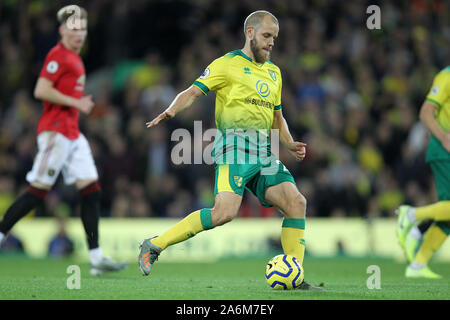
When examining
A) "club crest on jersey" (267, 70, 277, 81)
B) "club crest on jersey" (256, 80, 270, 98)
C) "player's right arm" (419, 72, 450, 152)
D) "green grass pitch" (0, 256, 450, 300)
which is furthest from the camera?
"player's right arm" (419, 72, 450, 152)

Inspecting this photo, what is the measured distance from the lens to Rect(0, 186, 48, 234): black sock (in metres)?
8.54

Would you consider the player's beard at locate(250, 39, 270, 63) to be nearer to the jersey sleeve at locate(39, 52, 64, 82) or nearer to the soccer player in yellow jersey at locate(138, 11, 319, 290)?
the soccer player in yellow jersey at locate(138, 11, 319, 290)

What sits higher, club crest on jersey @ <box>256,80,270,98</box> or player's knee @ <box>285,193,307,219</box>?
club crest on jersey @ <box>256,80,270,98</box>

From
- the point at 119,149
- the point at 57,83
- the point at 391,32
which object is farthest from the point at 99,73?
the point at 57,83

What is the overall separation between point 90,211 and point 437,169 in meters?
3.95

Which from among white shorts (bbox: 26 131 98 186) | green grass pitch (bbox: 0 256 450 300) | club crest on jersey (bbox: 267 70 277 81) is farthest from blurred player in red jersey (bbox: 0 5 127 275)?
club crest on jersey (bbox: 267 70 277 81)

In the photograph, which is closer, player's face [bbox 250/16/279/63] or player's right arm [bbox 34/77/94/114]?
player's face [bbox 250/16/279/63]

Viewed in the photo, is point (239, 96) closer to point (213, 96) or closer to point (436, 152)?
point (436, 152)

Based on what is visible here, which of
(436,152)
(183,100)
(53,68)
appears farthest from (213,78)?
(436,152)

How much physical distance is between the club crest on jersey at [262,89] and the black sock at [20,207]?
2955 millimetres

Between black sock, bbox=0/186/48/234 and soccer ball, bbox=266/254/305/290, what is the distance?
10.1 feet

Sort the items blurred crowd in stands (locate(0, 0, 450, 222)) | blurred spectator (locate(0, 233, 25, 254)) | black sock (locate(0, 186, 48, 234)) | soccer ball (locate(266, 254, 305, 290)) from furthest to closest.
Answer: blurred crowd in stands (locate(0, 0, 450, 222)) → blurred spectator (locate(0, 233, 25, 254)) → black sock (locate(0, 186, 48, 234)) → soccer ball (locate(266, 254, 305, 290))

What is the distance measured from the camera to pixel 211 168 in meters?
14.9

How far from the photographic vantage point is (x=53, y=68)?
8.85 metres
